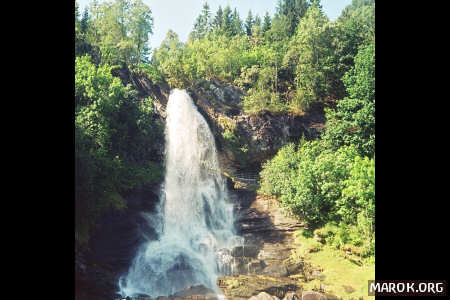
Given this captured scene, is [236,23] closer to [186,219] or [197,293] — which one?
[186,219]

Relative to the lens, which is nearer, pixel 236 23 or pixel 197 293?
pixel 197 293

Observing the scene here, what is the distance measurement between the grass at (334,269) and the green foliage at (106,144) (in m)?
8.88

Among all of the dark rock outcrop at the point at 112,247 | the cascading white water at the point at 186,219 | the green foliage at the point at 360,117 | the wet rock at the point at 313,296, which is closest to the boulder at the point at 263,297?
the wet rock at the point at 313,296

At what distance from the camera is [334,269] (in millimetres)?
12312

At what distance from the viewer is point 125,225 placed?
14.9m

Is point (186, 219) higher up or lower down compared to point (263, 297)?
higher up

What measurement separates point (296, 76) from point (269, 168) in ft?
34.2

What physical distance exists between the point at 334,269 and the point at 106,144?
40.1ft

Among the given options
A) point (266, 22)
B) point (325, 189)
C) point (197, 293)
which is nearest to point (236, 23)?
point (266, 22)

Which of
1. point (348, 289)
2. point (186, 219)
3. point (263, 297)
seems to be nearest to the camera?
point (263, 297)
